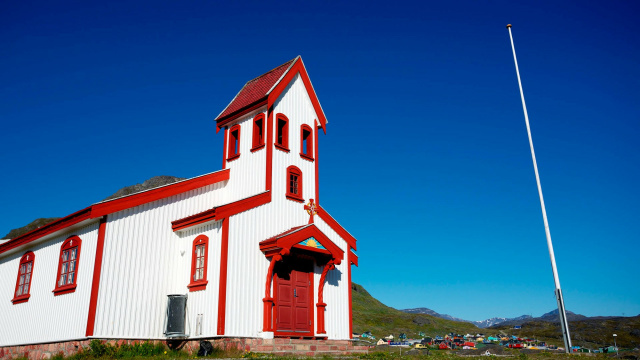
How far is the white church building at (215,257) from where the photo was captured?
1614 centimetres

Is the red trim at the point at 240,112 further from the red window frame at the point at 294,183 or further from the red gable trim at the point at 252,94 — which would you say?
the red window frame at the point at 294,183

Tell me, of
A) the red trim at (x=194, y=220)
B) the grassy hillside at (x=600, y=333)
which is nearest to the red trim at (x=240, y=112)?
the red trim at (x=194, y=220)

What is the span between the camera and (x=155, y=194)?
58.4 ft

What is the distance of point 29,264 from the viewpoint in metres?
20.4

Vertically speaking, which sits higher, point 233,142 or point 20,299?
point 233,142

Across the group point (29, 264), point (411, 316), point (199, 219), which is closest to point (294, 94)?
point (199, 219)

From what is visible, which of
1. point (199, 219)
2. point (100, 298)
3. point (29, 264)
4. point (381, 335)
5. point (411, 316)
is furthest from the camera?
point (411, 316)

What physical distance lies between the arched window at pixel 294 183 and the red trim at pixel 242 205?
1377 millimetres

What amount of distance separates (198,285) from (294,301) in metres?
3.39

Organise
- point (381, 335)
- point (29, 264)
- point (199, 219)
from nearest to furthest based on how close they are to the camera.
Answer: point (199, 219)
point (29, 264)
point (381, 335)

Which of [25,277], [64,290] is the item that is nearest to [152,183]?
[25,277]

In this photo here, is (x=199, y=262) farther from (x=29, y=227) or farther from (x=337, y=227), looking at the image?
(x=29, y=227)

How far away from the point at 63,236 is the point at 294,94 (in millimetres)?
10611

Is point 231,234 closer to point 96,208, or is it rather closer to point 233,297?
point 233,297
